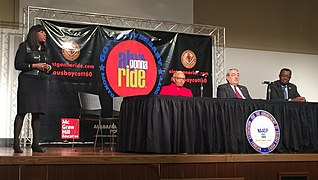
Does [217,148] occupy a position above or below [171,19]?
below

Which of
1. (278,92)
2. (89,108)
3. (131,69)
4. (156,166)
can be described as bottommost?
(156,166)

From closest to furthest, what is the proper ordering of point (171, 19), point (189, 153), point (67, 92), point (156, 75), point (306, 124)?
point (189, 153) < point (306, 124) < point (67, 92) < point (156, 75) < point (171, 19)

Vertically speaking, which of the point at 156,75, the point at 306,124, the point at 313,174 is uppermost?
the point at 156,75

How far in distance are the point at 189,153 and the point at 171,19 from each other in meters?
4.54

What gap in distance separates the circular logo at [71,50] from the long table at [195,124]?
267cm

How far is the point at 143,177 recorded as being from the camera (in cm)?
470

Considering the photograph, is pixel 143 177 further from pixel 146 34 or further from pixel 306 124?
pixel 146 34

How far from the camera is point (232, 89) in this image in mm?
7234

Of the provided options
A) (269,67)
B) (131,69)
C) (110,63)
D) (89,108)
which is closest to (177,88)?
(89,108)

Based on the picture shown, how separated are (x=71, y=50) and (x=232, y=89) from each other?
276 centimetres

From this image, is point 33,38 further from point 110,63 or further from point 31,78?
point 110,63

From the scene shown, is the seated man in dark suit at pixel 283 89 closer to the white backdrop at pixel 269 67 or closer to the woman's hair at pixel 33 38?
the white backdrop at pixel 269 67

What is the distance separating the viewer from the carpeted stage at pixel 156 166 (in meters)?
4.33

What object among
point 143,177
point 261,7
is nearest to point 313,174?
point 143,177
